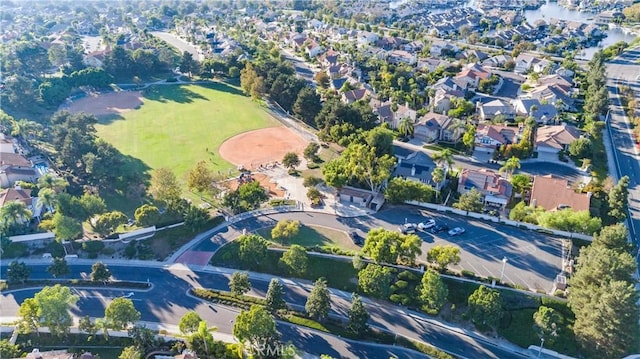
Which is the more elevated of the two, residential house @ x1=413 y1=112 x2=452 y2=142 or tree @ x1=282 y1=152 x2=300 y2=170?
residential house @ x1=413 y1=112 x2=452 y2=142

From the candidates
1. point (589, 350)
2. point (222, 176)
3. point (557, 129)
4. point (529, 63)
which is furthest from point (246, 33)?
point (589, 350)

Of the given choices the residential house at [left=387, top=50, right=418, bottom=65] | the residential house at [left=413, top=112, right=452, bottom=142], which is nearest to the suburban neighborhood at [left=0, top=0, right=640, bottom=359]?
the residential house at [left=413, top=112, right=452, bottom=142]

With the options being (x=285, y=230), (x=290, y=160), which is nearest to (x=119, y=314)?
(x=285, y=230)

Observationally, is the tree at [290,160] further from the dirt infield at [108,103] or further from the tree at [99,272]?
the dirt infield at [108,103]

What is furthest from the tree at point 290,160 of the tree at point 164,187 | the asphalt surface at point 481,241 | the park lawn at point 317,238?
the tree at point 164,187

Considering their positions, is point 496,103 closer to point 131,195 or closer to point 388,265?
point 388,265

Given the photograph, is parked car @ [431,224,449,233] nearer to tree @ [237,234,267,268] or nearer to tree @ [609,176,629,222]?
tree @ [609,176,629,222]

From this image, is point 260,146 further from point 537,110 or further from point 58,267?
point 537,110
